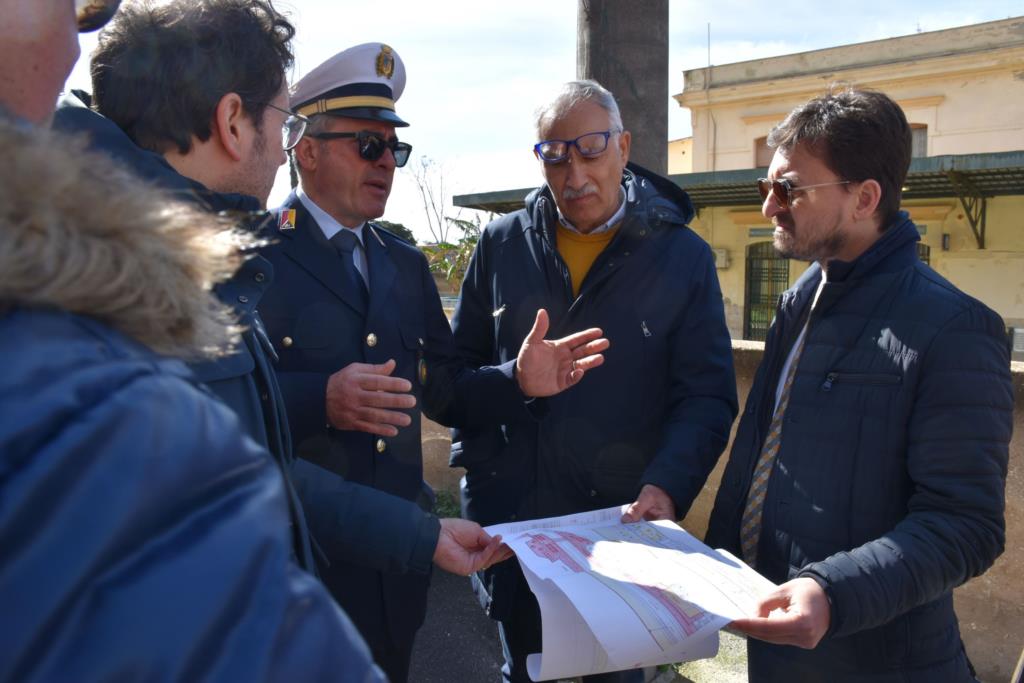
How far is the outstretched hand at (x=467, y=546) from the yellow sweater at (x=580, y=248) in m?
1.08

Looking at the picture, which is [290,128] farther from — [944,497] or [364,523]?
[944,497]

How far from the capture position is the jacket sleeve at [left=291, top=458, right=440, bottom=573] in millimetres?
1709

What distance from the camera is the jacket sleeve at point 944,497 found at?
170 cm

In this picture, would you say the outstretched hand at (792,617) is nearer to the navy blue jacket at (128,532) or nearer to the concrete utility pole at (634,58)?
the navy blue jacket at (128,532)

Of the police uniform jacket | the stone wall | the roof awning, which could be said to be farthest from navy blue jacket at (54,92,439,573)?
the roof awning

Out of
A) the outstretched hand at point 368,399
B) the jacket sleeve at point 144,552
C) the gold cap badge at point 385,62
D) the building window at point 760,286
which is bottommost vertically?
the building window at point 760,286

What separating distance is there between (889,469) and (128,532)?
1.69 m

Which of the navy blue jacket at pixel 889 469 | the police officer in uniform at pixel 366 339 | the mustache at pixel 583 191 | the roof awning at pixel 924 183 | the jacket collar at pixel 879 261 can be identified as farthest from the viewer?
the roof awning at pixel 924 183

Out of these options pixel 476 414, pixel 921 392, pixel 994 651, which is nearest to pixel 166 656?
pixel 921 392

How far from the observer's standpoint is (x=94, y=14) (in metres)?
1.56

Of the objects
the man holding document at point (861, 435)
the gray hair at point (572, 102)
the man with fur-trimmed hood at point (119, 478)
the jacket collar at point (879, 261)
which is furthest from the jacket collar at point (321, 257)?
the man with fur-trimmed hood at point (119, 478)

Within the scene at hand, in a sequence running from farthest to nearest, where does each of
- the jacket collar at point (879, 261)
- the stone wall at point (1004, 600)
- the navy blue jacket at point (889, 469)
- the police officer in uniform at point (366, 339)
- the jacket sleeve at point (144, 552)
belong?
the stone wall at point (1004, 600), the police officer in uniform at point (366, 339), the jacket collar at point (879, 261), the navy blue jacket at point (889, 469), the jacket sleeve at point (144, 552)

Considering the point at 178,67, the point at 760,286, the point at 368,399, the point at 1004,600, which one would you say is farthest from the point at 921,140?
the point at 178,67

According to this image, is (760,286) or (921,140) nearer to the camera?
(760,286)
